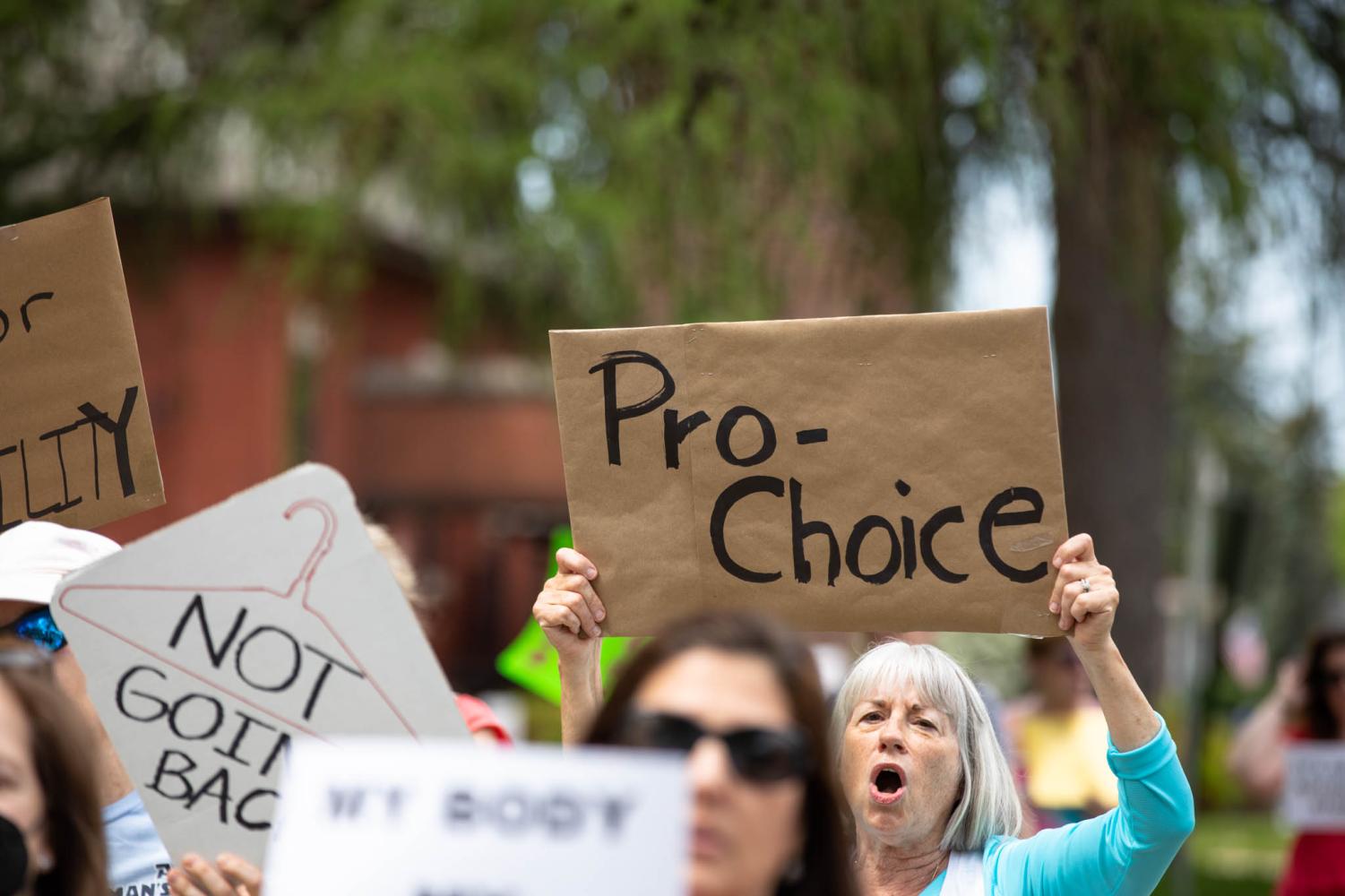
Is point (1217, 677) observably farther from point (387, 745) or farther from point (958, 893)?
point (387, 745)

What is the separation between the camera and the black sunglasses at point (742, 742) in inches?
68.4

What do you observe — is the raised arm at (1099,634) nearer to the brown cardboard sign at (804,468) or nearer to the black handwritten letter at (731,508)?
the brown cardboard sign at (804,468)

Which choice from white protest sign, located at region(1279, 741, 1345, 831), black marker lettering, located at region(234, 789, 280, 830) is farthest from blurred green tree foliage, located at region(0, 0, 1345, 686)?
black marker lettering, located at region(234, 789, 280, 830)

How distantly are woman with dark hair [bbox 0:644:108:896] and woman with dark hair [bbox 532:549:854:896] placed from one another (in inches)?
24.0

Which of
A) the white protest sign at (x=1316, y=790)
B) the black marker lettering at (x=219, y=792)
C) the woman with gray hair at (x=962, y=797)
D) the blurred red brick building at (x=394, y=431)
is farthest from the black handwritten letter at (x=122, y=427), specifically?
the blurred red brick building at (x=394, y=431)

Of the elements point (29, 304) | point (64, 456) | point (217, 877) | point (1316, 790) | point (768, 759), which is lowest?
point (1316, 790)

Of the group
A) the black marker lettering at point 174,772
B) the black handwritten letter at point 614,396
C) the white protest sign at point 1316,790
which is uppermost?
the black handwritten letter at point 614,396

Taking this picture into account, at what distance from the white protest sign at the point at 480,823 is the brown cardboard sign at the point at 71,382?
1491 mm

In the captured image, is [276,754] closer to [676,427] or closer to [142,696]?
[142,696]

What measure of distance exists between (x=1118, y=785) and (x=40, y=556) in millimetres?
1744

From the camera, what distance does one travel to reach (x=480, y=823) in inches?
65.9

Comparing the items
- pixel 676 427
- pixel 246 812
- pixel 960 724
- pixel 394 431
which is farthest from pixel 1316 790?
pixel 394 431

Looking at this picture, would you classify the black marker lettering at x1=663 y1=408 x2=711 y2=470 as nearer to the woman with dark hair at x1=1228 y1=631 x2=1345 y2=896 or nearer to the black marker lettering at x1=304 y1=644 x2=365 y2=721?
the black marker lettering at x1=304 y1=644 x2=365 y2=721

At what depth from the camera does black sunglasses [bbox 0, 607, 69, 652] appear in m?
2.66
